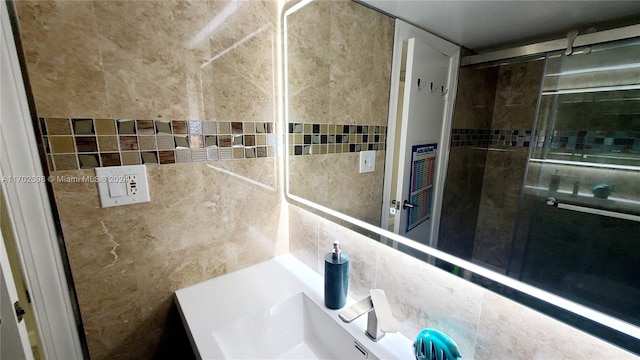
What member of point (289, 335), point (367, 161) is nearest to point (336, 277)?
point (289, 335)

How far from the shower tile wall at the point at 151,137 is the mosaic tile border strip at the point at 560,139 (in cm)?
78

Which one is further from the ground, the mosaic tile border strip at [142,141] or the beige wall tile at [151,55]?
the beige wall tile at [151,55]

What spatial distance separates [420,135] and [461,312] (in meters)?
0.53

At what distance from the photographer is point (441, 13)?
755 mm

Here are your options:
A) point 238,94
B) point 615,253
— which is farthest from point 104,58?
point 615,253

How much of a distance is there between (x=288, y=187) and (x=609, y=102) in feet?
3.55

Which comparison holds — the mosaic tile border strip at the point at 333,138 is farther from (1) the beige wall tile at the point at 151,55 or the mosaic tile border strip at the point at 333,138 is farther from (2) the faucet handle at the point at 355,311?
(2) the faucet handle at the point at 355,311

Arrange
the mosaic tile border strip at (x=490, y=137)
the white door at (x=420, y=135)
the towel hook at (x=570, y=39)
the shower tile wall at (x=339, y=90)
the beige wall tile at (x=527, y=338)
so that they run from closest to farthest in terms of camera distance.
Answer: the beige wall tile at (x=527, y=338) → the towel hook at (x=570, y=39) → the mosaic tile border strip at (x=490, y=137) → the white door at (x=420, y=135) → the shower tile wall at (x=339, y=90)

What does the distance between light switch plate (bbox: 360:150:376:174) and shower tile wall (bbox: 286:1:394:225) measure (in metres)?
0.02

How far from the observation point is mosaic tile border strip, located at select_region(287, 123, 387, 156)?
98 centimetres

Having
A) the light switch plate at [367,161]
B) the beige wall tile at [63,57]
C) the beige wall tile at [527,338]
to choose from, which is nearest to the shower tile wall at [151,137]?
the beige wall tile at [63,57]

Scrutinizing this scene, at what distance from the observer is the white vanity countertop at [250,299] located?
27.7 inches

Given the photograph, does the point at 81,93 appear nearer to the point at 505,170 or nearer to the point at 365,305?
the point at 365,305

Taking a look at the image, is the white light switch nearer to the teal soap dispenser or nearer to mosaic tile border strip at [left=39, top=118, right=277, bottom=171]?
mosaic tile border strip at [left=39, top=118, right=277, bottom=171]
